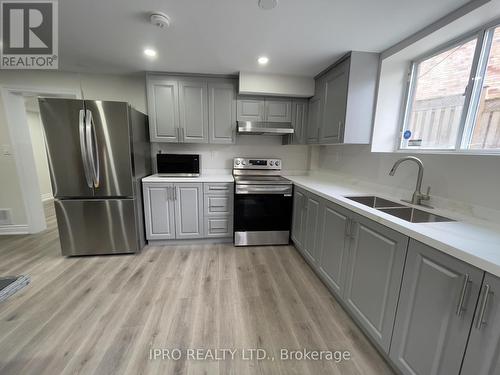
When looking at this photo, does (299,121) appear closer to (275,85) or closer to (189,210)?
(275,85)

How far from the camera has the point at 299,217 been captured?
255 centimetres

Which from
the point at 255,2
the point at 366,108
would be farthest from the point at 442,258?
the point at 255,2

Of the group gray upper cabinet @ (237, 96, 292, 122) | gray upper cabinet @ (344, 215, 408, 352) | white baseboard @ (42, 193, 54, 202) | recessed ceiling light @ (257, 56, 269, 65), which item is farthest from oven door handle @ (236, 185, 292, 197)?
white baseboard @ (42, 193, 54, 202)

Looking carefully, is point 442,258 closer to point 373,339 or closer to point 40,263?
point 373,339

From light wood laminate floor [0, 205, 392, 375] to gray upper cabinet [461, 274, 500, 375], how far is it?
651 mm

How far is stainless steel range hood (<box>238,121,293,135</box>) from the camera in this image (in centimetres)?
276

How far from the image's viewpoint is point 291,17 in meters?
1.55

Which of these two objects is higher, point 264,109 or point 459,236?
point 264,109

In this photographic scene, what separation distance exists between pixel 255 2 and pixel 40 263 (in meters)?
3.40

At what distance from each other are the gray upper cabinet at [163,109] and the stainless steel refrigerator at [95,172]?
0.86 ft

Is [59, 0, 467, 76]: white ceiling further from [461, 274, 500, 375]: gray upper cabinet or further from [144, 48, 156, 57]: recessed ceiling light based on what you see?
[461, 274, 500, 375]: gray upper cabinet

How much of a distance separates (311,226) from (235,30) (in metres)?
2.03

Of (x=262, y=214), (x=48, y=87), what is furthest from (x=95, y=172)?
(x=262, y=214)

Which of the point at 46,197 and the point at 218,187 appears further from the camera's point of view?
the point at 46,197
